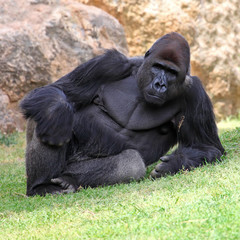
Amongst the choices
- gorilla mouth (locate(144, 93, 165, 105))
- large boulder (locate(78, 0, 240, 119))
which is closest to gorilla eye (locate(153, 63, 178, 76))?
gorilla mouth (locate(144, 93, 165, 105))

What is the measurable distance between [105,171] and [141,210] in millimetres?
1361

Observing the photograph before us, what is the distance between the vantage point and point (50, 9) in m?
8.49

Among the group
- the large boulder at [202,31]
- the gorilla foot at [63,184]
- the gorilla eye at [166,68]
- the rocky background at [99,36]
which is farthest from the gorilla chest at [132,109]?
the large boulder at [202,31]

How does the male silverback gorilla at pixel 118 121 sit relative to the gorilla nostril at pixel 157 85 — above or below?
below

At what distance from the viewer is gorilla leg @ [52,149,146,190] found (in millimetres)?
4414

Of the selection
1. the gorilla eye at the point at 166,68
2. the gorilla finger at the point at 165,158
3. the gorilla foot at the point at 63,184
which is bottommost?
the gorilla foot at the point at 63,184

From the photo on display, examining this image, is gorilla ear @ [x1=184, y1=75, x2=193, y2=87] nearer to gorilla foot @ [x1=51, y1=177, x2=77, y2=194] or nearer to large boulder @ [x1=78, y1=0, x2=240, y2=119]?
gorilla foot @ [x1=51, y1=177, x2=77, y2=194]

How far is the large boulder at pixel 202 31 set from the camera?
10.1 meters

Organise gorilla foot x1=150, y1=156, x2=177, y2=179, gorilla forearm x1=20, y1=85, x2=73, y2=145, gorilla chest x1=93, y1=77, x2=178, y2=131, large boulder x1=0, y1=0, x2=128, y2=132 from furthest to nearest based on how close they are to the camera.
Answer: large boulder x1=0, y1=0, x2=128, y2=132 → gorilla chest x1=93, y1=77, x2=178, y2=131 → gorilla foot x1=150, y1=156, x2=177, y2=179 → gorilla forearm x1=20, y1=85, x2=73, y2=145

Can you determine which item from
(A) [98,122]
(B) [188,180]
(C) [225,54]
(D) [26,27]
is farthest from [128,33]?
(B) [188,180]

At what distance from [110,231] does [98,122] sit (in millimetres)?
1998

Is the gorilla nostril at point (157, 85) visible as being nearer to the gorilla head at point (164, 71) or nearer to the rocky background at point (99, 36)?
the gorilla head at point (164, 71)

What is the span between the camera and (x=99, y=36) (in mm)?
8898

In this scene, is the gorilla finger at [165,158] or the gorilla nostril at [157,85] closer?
the gorilla nostril at [157,85]
